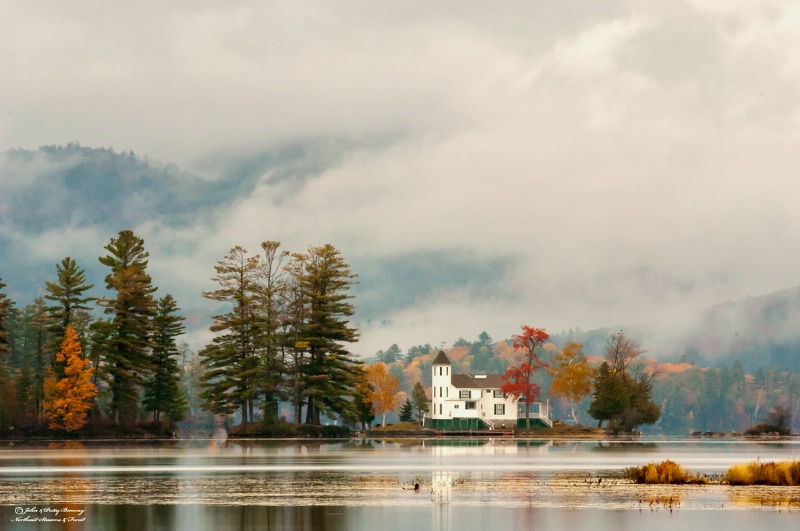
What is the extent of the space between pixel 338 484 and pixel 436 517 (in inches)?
484

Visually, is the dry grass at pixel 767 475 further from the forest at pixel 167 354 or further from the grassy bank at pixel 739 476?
the forest at pixel 167 354

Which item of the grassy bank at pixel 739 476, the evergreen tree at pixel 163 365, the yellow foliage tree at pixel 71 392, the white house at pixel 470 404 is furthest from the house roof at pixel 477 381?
the grassy bank at pixel 739 476

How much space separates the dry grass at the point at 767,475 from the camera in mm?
41844

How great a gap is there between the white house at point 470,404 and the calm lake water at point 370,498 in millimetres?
83480

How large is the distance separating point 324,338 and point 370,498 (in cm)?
7250

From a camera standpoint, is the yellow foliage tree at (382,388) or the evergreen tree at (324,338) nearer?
the evergreen tree at (324,338)

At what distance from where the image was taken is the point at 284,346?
108 m

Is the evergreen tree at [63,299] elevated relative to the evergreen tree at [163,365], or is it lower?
elevated

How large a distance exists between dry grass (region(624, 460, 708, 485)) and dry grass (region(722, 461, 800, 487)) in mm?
1193

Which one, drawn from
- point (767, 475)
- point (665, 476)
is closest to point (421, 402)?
point (665, 476)

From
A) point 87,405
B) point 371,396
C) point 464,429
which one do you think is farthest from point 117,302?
point 464,429

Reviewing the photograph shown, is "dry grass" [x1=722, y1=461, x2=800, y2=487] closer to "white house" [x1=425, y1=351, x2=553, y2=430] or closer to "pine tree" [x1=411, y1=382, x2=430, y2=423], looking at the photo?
"white house" [x1=425, y1=351, x2=553, y2=430]

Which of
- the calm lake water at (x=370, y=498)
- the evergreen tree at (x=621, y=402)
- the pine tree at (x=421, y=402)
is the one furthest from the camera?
the pine tree at (x=421, y=402)

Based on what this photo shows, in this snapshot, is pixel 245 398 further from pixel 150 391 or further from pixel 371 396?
pixel 371 396
